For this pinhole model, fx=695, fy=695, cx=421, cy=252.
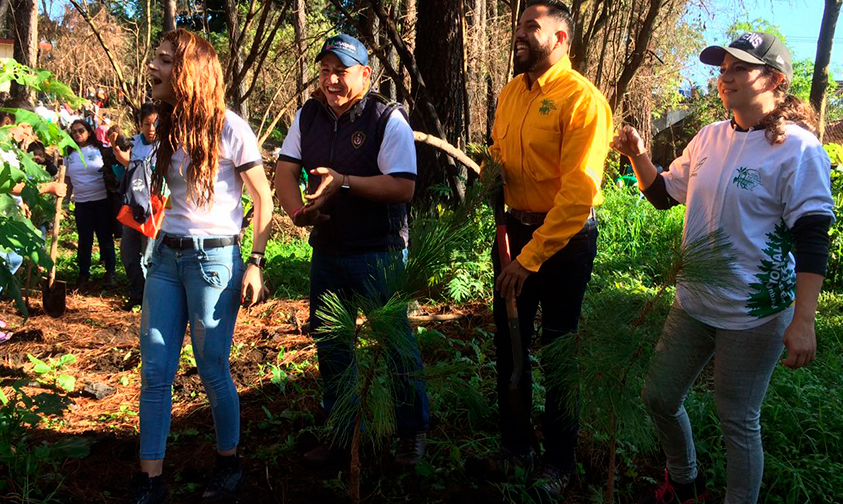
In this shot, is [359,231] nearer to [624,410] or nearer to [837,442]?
[624,410]

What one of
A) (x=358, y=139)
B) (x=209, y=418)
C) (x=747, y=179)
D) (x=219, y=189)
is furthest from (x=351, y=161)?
(x=209, y=418)

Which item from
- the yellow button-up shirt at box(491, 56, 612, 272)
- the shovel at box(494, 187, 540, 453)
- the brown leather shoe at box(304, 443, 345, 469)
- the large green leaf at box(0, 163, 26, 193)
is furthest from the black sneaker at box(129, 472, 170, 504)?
the yellow button-up shirt at box(491, 56, 612, 272)

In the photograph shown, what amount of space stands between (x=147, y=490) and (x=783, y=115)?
2.69 meters

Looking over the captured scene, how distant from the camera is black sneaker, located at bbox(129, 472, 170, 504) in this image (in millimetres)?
2701

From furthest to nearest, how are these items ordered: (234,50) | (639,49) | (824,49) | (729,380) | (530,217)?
(824,49) → (234,50) → (639,49) → (530,217) → (729,380)

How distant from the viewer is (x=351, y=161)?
2.98 metres

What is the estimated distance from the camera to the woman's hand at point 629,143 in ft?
8.73

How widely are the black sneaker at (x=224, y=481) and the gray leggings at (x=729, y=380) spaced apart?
1694 mm

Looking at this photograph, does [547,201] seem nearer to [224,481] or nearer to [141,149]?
[224,481]

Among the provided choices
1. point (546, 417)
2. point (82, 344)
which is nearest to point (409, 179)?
point (546, 417)

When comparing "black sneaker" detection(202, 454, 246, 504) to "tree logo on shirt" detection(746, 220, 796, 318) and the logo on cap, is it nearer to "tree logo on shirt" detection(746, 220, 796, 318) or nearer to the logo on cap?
"tree logo on shirt" detection(746, 220, 796, 318)

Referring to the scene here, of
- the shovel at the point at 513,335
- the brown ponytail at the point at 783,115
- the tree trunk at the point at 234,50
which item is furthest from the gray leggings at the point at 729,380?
the tree trunk at the point at 234,50

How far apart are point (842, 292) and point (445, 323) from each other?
14.0ft

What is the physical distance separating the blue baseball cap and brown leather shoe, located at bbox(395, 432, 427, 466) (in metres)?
1.66
